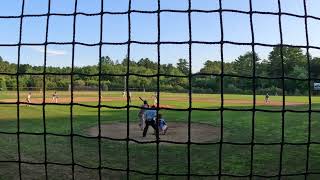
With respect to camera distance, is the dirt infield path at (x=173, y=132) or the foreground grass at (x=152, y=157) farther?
the dirt infield path at (x=173, y=132)

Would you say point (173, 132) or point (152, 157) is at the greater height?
point (173, 132)

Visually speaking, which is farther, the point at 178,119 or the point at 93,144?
the point at 178,119

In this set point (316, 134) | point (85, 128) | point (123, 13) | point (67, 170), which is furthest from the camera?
point (85, 128)

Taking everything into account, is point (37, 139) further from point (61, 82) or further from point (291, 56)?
point (61, 82)

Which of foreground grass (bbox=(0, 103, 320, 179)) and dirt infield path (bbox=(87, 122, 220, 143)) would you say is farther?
dirt infield path (bbox=(87, 122, 220, 143))

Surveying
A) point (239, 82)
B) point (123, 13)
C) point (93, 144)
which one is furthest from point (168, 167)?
point (239, 82)

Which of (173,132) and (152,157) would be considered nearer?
(152,157)

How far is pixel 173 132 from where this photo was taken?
18188mm

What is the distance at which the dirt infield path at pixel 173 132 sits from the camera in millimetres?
16494

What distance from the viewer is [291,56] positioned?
46.8 m

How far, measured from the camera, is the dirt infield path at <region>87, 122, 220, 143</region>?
1649cm

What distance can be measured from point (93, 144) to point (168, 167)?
3.99m

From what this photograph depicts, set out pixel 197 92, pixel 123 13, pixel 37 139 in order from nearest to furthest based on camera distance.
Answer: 1. pixel 123 13
2. pixel 37 139
3. pixel 197 92

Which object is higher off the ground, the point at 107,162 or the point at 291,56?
the point at 291,56
